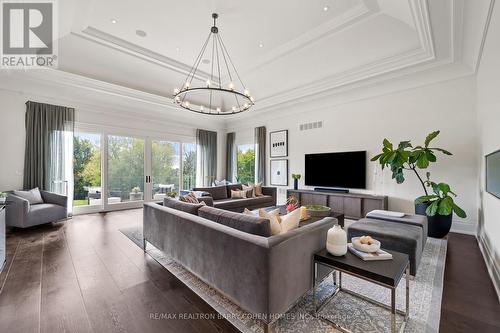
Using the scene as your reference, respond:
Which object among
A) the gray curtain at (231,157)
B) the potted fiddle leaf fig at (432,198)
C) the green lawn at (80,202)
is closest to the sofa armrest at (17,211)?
the green lawn at (80,202)

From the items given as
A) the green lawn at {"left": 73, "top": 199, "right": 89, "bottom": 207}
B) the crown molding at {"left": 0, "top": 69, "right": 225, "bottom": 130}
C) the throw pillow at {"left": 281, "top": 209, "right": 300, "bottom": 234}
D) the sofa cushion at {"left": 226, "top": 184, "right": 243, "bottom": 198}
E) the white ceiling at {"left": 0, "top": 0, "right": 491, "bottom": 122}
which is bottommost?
Answer: the green lawn at {"left": 73, "top": 199, "right": 89, "bottom": 207}

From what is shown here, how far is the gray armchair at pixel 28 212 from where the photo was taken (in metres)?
4.01

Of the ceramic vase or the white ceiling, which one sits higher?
the white ceiling

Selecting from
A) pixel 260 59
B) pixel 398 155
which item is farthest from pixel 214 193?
pixel 398 155

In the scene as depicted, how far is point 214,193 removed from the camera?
5676 mm

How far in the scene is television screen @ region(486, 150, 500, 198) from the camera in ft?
7.77

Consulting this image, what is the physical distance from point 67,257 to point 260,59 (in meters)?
5.07

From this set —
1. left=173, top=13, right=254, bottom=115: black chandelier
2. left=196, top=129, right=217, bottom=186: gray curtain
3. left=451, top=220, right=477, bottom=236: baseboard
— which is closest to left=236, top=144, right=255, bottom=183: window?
left=196, top=129, right=217, bottom=186: gray curtain

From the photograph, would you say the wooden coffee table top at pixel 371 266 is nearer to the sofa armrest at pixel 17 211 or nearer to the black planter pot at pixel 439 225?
the black planter pot at pixel 439 225

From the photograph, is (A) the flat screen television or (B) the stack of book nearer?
(B) the stack of book

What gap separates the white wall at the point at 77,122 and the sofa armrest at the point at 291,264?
6235 millimetres

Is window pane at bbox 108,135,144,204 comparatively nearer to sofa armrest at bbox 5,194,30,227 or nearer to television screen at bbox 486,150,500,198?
sofa armrest at bbox 5,194,30,227

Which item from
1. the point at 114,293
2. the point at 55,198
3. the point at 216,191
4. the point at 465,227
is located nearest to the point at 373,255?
the point at 114,293

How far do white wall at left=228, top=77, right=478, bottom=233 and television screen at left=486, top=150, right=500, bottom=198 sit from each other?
155 centimetres
